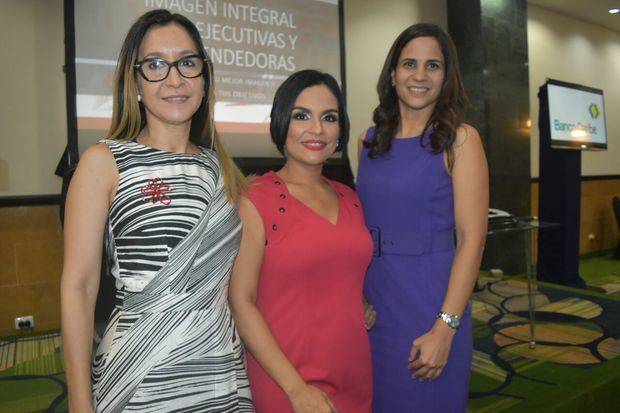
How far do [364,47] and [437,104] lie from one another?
3828mm

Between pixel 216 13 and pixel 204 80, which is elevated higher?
pixel 216 13

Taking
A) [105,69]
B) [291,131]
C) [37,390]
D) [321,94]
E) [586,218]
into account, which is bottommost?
[37,390]

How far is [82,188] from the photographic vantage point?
Result: 1017 mm

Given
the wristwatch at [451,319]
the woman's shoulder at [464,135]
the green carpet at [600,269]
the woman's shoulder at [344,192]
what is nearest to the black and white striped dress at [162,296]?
the woman's shoulder at [344,192]

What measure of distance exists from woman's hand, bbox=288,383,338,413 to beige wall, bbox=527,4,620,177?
6.45 m

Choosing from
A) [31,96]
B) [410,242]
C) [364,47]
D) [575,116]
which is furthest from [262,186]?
[575,116]

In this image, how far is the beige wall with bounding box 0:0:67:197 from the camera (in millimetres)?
3576

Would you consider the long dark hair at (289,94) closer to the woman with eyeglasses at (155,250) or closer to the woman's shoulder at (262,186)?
the woman's shoulder at (262,186)

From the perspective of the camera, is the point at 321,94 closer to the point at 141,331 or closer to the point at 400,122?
the point at 400,122

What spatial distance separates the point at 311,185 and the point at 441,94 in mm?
511

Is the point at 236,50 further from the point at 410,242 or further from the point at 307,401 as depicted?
the point at 307,401

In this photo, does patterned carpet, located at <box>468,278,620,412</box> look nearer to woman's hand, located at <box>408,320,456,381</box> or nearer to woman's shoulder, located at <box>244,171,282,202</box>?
woman's hand, located at <box>408,320,456,381</box>

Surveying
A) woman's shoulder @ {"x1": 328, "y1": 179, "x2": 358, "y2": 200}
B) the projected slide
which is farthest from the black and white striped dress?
the projected slide

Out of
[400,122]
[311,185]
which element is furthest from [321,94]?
[400,122]
